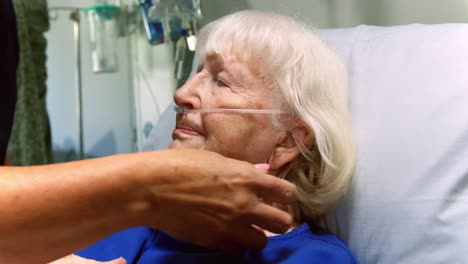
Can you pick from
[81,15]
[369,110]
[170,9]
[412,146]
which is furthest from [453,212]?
[81,15]

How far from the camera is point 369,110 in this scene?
1.04m

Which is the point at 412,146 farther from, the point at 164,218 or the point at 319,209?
the point at 164,218

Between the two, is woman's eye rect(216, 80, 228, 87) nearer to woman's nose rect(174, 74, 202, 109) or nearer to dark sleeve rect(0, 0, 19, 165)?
woman's nose rect(174, 74, 202, 109)

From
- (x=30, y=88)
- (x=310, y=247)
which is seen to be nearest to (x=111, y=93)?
(x=30, y=88)

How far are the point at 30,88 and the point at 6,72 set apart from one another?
67 centimetres

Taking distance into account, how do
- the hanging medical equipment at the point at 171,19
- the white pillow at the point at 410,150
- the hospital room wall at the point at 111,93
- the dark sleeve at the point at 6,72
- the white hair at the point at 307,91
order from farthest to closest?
1. the hospital room wall at the point at 111,93
2. the hanging medical equipment at the point at 171,19
3. the dark sleeve at the point at 6,72
4. the white hair at the point at 307,91
5. the white pillow at the point at 410,150

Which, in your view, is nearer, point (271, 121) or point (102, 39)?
point (271, 121)

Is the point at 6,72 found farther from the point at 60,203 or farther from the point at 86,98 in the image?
the point at 86,98

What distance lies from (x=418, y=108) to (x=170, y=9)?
1166 millimetres

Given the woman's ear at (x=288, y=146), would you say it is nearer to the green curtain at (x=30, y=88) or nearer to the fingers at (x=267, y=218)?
the fingers at (x=267, y=218)

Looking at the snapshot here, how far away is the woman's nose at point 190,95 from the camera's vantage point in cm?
103

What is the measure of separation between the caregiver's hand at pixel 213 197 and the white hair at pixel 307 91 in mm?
267

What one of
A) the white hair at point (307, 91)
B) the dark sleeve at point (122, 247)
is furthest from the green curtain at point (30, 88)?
the white hair at point (307, 91)

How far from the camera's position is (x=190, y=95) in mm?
1039
